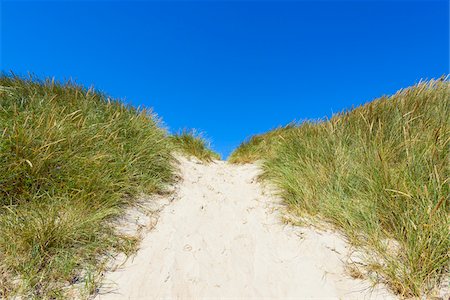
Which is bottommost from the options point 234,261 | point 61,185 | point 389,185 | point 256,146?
point 234,261

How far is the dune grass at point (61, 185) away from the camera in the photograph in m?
2.01

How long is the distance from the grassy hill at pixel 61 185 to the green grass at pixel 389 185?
2.14 m

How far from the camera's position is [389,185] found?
102 inches

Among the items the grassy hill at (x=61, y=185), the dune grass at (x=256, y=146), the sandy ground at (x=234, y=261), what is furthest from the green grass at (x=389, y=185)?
the dune grass at (x=256, y=146)

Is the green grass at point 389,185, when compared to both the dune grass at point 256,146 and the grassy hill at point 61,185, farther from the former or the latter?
the dune grass at point 256,146

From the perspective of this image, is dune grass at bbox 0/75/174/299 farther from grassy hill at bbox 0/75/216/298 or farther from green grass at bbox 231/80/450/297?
green grass at bbox 231/80/450/297

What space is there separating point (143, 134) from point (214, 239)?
2.66 metres

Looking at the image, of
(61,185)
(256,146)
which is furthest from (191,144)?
(61,185)

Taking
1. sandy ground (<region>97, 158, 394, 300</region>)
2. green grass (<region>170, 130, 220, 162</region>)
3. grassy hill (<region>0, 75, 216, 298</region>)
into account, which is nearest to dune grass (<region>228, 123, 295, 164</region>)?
green grass (<region>170, 130, 220, 162</region>)

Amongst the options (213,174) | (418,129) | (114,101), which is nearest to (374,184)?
(418,129)

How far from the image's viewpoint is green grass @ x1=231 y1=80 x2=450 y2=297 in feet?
6.30

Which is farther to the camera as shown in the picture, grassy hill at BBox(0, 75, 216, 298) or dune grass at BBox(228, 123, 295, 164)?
dune grass at BBox(228, 123, 295, 164)

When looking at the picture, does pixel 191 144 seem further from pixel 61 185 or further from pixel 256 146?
pixel 61 185

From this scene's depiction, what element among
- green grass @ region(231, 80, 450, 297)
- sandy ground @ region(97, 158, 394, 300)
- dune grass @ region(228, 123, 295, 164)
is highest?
dune grass @ region(228, 123, 295, 164)
